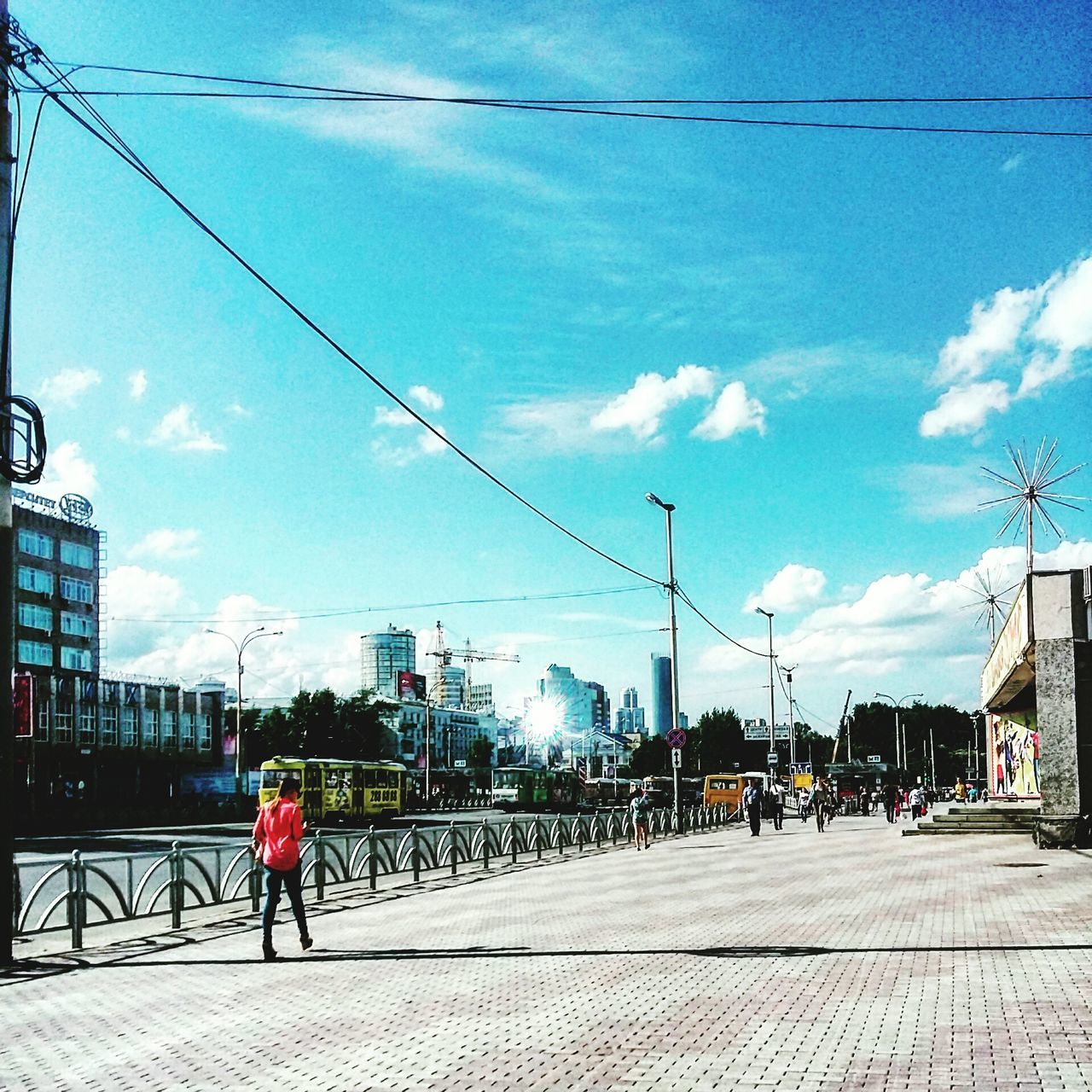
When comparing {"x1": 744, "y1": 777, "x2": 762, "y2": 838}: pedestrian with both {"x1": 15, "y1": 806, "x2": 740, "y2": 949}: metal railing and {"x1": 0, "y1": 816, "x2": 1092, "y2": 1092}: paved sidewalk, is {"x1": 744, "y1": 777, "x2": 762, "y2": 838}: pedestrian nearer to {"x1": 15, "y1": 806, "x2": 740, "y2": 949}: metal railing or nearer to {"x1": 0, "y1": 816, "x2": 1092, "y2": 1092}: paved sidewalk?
{"x1": 15, "y1": 806, "x2": 740, "y2": 949}: metal railing

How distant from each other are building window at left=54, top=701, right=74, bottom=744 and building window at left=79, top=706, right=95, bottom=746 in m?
1.07

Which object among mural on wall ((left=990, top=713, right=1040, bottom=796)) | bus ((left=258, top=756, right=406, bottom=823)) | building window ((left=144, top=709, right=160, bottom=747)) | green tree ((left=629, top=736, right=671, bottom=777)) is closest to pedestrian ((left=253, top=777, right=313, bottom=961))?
bus ((left=258, top=756, right=406, bottom=823))

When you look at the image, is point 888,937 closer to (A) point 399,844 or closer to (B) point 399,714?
(A) point 399,844

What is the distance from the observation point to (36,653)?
7388cm

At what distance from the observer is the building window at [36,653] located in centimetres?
7231

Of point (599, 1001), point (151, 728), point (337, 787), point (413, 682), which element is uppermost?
point (413, 682)

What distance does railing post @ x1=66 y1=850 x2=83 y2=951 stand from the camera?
1366cm

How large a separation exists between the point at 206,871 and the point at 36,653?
62.7 metres

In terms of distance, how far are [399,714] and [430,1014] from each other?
7186 inches

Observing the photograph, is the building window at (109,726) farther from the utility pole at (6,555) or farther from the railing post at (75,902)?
the utility pole at (6,555)

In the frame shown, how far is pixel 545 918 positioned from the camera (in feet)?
52.1

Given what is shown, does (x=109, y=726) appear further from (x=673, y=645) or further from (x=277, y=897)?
(x=277, y=897)

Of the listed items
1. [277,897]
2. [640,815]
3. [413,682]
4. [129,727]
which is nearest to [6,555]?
[277,897]

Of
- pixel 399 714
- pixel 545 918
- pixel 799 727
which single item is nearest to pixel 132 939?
pixel 545 918
